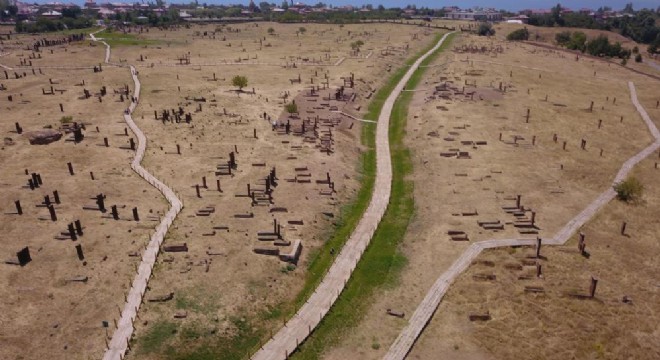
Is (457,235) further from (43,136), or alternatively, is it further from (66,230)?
(43,136)

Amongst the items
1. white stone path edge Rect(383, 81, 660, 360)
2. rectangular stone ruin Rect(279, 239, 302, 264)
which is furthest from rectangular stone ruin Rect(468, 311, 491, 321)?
rectangular stone ruin Rect(279, 239, 302, 264)

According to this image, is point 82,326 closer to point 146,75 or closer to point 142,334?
point 142,334

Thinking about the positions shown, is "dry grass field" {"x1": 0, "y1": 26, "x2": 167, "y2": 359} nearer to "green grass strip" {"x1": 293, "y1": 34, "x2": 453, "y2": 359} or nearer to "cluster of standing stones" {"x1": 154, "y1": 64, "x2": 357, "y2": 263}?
"cluster of standing stones" {"x1": 154, "y1": 64, "x2": 357, "y2": 263}

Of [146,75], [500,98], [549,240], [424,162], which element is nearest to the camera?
[549,240]

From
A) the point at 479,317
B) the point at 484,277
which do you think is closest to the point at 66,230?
the point at 479,317

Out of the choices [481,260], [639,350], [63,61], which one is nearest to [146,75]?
[63,61]

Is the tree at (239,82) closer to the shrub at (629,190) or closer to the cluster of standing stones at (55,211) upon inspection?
the cluster of standing stones at (55,211)
